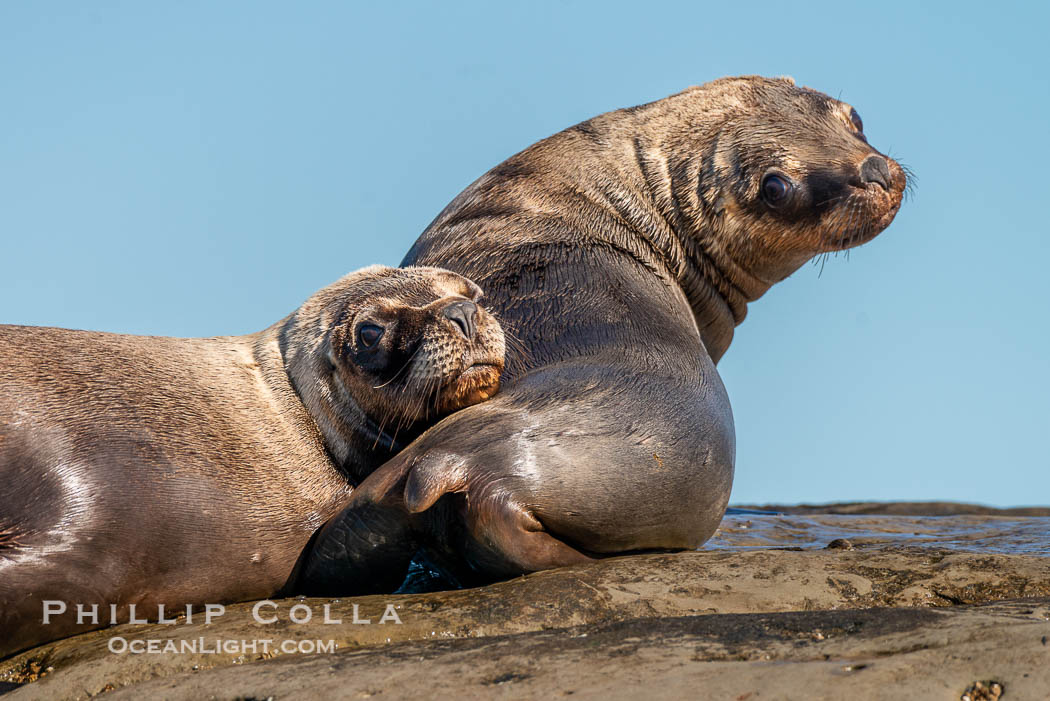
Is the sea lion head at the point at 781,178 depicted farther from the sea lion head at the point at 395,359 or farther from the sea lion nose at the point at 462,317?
the sea lion nose at the point at 462,317

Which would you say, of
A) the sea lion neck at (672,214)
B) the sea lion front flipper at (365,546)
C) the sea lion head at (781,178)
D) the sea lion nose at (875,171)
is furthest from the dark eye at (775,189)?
the sea lion front flipper at (365,546)

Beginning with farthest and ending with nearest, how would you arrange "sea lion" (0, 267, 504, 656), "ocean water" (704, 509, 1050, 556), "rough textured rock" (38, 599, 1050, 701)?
1. "ocean water" (704, 509, 1050, 556)
2. "sea lion" (0, 267, 504, 656)
3. "rough textured rock" (38, 599, 1050, 701)

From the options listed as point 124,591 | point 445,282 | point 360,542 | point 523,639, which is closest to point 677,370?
point 445,282

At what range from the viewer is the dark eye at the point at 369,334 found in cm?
657

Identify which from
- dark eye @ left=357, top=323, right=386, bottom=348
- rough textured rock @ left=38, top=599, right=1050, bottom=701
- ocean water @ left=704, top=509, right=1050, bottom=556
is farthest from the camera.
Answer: ocean water @ left=704, top=509, right=1050, bottom=556

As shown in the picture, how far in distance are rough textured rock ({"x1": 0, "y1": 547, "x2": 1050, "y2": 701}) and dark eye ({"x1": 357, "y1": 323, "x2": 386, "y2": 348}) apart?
144cm

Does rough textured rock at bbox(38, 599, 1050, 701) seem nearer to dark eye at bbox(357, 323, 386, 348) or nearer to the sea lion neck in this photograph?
dark eye at bbox(357, 323, 386, 348)

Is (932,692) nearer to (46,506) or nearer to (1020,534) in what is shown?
(46,506)

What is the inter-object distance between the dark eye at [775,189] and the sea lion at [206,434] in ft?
8.17

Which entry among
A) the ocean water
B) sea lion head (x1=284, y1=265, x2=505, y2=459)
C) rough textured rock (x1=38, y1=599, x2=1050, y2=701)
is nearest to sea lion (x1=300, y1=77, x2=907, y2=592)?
sea lion head (x1=284, y1=265, x2=505, y2=459)

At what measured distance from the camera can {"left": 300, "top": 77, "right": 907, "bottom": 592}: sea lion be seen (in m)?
5.99

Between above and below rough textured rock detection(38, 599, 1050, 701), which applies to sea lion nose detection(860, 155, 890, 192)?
above

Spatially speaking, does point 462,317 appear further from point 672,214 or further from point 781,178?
point 781,178

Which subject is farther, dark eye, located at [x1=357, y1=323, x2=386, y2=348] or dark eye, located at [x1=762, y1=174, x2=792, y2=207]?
dark eye, located at [x1=762, y1=174, x2=792, y2=207]
